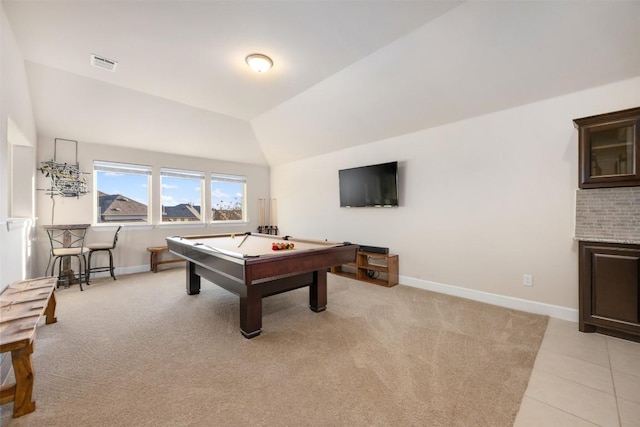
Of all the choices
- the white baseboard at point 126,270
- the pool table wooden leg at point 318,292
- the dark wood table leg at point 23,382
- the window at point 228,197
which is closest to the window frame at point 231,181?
the window at point 228,197

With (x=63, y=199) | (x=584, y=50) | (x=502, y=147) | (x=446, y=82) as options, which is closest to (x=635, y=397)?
(x=502, y=147)

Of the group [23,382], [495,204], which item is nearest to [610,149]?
[495,204]

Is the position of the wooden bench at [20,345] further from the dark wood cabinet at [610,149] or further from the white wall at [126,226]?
the dark wood cabinet at [610,149]

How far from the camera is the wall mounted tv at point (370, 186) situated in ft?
13.9

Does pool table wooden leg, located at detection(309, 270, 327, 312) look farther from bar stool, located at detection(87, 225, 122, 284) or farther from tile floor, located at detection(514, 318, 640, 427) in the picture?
bar stool, located at detection(87, 225, 122, 284)

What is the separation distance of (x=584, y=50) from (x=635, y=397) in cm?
280

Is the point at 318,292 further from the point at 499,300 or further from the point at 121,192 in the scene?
the point at 121,192

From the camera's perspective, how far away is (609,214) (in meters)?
2.59

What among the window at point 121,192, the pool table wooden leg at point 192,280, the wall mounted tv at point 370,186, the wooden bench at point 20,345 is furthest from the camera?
the window at point 121,192

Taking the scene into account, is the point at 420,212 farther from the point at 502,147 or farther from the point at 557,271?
the point at 557,271

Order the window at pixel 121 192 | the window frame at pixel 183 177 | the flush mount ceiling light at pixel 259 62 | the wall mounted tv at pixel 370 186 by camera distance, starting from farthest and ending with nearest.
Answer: the window frame at pixel 183 177 → the window at pixel 121 192 → the wall mounted tv at pixel 370 186 → the flush mount ceiling light at pixel 259 62

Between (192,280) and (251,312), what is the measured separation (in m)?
1.67

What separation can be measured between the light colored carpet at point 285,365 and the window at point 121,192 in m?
2.05

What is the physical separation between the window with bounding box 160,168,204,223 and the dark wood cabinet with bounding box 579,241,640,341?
20.6 feet
